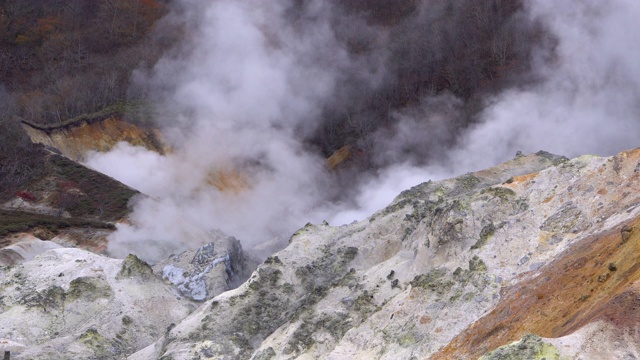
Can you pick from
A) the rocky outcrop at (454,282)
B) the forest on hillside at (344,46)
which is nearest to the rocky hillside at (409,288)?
the rocky outcrop at (454,282)

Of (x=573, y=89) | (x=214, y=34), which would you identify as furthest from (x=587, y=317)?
(x=214, y=34)

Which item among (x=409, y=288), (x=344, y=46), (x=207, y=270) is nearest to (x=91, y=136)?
(x=344, y=46)

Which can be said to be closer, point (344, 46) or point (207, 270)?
point (207, 270)

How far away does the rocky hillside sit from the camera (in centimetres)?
977

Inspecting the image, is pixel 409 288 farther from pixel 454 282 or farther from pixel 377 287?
pixel 377 287

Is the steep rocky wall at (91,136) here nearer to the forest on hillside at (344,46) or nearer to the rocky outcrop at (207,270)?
the forest on hillside at (344,46)

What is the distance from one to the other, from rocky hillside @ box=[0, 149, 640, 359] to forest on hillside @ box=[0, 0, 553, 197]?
2291cm

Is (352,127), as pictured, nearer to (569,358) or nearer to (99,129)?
(99,129)

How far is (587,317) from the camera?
28.7ft

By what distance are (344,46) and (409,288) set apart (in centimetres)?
4577

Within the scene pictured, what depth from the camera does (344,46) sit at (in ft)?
189

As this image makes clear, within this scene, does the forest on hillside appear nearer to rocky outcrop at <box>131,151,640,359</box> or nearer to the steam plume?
the steam plume

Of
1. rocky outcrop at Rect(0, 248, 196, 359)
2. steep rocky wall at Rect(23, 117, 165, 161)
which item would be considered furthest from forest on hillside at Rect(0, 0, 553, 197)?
rocky outcrop at Rect(0, 248, 196, 359)

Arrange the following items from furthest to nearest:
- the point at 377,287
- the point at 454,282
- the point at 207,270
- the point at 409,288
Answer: the point at 207,270 < the point at 377,287 < the point at 409,288 < the point at 454,282
